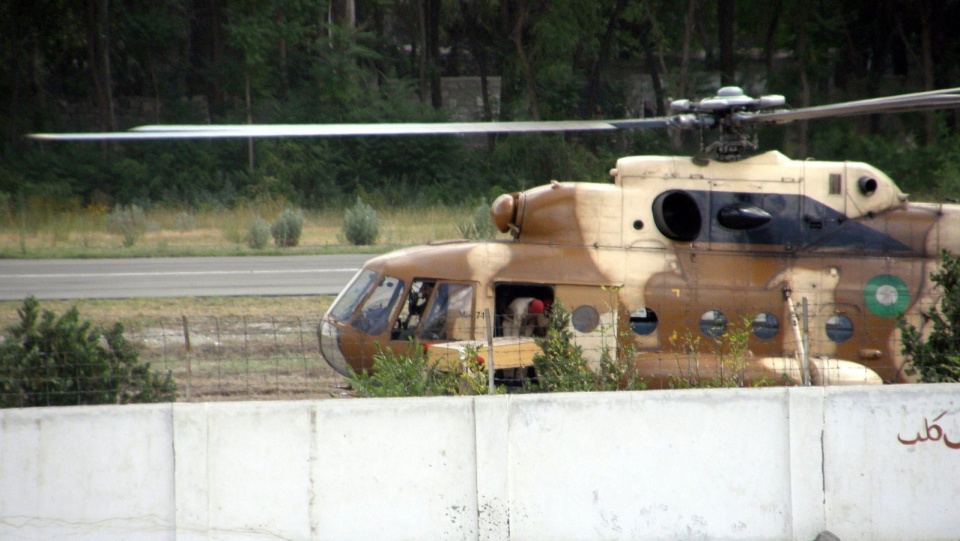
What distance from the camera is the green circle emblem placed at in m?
9.55

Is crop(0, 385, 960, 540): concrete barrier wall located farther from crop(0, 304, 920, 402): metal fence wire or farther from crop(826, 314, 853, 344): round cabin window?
crop(826, 314, 853, 344): round cabin window

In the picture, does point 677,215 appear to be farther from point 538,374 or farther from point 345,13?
point 345,13

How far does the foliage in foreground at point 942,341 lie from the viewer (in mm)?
7891

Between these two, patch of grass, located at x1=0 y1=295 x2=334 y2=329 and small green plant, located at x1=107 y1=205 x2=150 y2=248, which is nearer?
patch of grass, located at x1=0 y1=295 x2=334 y2=329

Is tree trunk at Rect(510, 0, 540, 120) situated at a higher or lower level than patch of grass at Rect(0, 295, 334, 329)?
higher

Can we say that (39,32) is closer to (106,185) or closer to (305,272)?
(106,185)

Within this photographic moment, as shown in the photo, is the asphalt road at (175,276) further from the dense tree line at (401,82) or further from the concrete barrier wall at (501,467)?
the dense tree line at (401,82)

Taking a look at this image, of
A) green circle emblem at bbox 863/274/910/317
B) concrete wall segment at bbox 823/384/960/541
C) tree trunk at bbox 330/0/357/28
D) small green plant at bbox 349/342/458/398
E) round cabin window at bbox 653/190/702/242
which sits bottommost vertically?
concrete wall segment at bbox 823/384/960/541

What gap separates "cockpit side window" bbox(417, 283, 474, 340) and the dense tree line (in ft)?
85.1

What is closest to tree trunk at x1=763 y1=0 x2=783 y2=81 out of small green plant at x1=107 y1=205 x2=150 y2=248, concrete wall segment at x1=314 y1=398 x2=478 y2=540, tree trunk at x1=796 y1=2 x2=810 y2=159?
tree trunk at x1=796 y1=2 x2=810 y2=159

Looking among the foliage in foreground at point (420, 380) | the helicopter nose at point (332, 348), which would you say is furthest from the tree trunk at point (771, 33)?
the foliage in foreground at point (420, 380)

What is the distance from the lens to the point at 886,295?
9555 millimetres

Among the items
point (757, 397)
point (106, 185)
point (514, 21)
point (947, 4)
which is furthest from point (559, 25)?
point (757, 397)

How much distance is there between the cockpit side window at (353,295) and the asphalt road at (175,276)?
7.63 m
